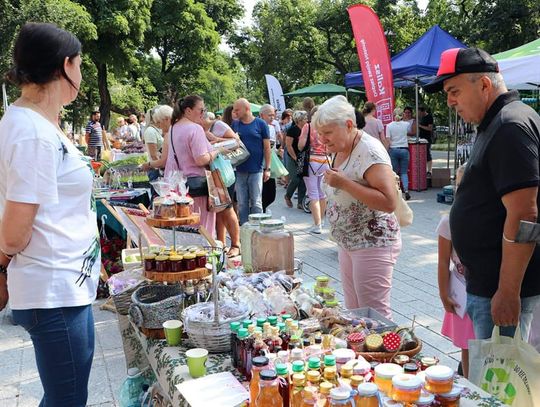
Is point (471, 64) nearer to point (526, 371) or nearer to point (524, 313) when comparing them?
point (524, 313)

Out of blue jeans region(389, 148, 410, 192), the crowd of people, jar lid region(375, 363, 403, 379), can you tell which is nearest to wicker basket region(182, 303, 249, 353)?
the crowd of people

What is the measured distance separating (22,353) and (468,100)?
3.63m

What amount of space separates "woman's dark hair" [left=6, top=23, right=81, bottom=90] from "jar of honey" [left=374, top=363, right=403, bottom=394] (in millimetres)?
1489

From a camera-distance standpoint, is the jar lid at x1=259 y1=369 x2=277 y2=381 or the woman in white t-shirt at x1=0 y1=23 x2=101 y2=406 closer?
the jar lid at x1=259 y1=369 x2=277 y2=381

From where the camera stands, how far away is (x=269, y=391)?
156 cm

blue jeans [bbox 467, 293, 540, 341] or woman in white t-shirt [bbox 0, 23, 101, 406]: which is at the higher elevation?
woman in white t-shirt [bbox 0, 23, 101, 406]

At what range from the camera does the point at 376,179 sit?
2.68m

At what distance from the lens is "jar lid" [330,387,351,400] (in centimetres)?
143

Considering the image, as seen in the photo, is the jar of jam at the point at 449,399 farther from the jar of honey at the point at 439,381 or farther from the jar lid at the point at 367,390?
the jar lid at the point at 367,390

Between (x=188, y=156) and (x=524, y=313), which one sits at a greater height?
(x=188, y=156)

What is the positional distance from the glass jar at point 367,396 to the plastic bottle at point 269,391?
245 mm

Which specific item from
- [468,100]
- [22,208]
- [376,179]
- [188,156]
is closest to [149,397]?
[22,208]

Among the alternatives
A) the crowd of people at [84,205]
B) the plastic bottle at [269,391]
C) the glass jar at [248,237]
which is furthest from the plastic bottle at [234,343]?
the glass jar at [248,237]

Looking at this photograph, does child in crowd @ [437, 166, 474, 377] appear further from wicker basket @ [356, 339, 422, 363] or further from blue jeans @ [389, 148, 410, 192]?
blue jeans @ [389, 148, 410, 192]
